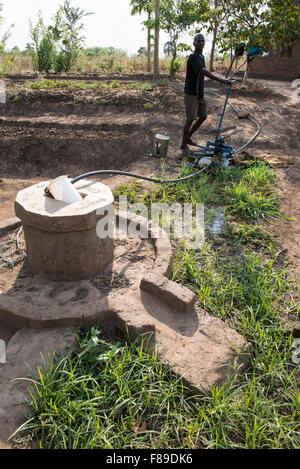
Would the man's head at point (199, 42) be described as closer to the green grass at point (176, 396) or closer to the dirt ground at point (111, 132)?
the dirt ground at point (111, 132)

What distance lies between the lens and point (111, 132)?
609 centimetres

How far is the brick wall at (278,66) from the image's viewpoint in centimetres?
1185

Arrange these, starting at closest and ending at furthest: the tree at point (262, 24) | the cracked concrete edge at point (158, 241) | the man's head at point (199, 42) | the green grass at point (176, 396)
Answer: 1. the green grass at point (176, 396)
2. the cracked concrete edge at point (158, 241)
3. the man's head at point (199, 42)
4. the tree at point (262, 24)

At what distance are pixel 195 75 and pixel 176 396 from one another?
13.1 feet

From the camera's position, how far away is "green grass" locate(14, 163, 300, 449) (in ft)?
5.41

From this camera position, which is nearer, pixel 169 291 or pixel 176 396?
pixel 176 396

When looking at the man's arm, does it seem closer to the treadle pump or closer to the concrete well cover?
the treadle pump

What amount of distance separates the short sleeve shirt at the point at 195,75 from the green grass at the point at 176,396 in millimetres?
2982

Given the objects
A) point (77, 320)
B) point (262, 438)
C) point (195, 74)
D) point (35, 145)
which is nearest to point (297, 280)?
point (262, 438)

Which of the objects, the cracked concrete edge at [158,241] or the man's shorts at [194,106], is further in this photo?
the man's shorts at [194,106]

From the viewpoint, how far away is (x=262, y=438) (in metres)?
1.68

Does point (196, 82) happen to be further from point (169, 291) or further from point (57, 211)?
point (169, 291)

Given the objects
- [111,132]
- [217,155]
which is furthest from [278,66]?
[217,155]

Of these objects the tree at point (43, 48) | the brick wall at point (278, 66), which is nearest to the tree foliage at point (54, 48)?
the tree at point (43, 48)
